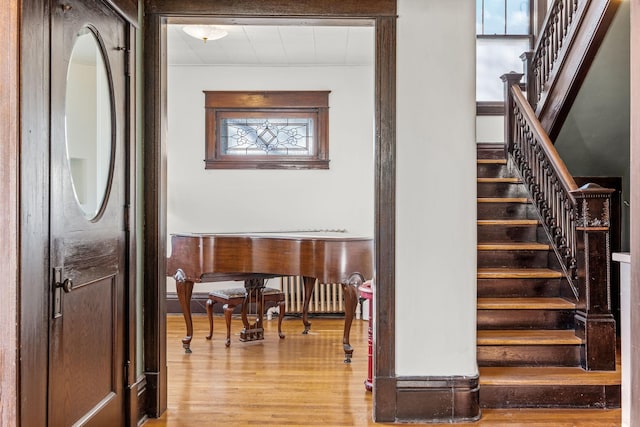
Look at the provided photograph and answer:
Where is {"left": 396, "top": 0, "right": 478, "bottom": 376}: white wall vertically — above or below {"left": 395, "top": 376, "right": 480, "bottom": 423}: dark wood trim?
above

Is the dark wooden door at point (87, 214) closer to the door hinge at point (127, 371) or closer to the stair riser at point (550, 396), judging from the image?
the door hinge at point (127, 371)

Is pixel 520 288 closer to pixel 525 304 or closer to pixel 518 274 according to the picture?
pixel 518 274

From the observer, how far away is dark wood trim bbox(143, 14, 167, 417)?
2980mm

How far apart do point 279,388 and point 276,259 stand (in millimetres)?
995

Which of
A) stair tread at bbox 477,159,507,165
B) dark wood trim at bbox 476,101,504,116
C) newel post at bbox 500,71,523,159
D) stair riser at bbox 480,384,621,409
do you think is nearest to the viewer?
stair riser at bbox 480,384,621,409

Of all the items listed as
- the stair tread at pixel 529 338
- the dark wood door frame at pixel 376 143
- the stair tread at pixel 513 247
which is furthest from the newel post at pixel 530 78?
the dark wood door frame at pixel 376 143

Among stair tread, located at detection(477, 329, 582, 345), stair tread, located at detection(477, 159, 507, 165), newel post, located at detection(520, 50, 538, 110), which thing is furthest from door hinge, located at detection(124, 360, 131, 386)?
newel post, located at detection(520, 50, 538, 110)

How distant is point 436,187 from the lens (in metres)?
2.95

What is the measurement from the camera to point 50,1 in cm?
194

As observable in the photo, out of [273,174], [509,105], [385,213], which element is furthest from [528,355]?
[273,174]

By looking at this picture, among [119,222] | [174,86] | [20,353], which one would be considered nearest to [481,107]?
[174,86]

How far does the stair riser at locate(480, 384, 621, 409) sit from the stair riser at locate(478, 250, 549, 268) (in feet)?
3.76

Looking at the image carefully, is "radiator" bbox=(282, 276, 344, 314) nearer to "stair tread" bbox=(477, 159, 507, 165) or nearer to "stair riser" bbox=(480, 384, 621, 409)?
"stair tread" bbox=(477, 159, 507, 165)

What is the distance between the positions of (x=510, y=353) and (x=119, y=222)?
244 cm
